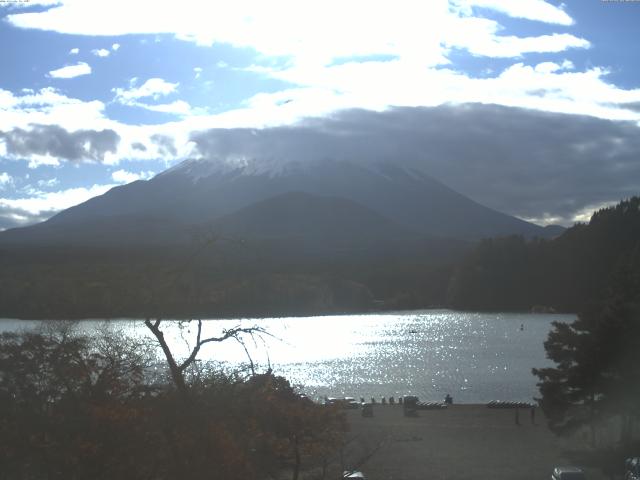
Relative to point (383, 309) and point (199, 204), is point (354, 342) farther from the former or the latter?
point (199, 204)

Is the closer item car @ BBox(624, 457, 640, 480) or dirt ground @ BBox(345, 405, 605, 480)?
car @ BBox(624, 457, 640, 480)

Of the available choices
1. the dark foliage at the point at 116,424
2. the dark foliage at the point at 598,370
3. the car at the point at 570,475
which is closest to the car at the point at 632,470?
the car at the point at 570,475

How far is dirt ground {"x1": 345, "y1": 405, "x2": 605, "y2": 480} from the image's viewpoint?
18688mm

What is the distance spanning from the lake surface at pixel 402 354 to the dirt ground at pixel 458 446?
3.96 m

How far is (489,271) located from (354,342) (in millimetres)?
37679

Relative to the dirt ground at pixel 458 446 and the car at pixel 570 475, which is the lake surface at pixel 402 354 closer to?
the dirt ground at pixel 458 446

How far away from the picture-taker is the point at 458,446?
22.3 metres

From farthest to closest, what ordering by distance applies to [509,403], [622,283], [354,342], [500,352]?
Result: [354,342], [500,352], [509,403], [622,283]

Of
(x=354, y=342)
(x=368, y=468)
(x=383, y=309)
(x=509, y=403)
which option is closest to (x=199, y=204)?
(x=383, y=309)

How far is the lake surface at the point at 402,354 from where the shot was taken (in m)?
38.2

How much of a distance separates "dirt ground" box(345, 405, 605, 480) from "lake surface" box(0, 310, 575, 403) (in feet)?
13.0

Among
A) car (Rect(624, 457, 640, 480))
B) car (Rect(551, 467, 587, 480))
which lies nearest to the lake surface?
car (Rect(551, 467, 587, 480))

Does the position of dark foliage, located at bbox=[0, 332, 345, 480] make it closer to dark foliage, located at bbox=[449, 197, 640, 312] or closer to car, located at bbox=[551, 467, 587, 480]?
car, located at bbox=[551, 467, 587, 480]

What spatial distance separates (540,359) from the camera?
51.2 metres
